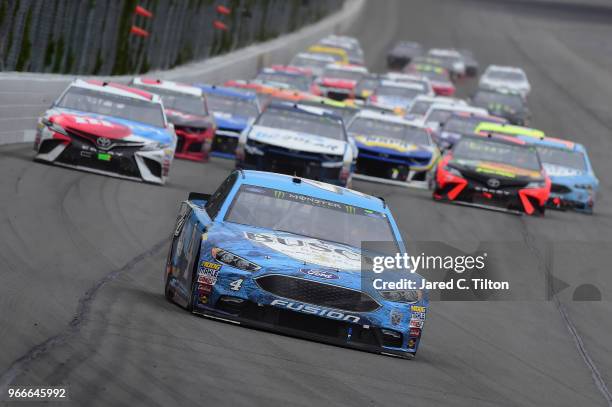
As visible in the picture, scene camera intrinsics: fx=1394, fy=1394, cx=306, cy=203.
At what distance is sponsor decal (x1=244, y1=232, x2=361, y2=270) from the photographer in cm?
978

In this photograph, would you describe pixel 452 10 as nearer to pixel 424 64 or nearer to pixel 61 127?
pixel 424 64

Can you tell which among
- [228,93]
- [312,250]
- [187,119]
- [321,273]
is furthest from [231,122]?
[321,273]

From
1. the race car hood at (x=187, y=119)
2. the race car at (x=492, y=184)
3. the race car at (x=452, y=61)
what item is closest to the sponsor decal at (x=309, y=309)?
the race car at (x=492, y=184)

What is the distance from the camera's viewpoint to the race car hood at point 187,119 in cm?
2502

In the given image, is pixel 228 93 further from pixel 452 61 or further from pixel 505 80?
pixel 452 61

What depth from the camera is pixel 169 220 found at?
1648cm

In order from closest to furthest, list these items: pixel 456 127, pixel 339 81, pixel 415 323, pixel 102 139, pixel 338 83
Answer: pixel 415 323 < pixel 102 139 < pixel 456 127 < pixel 338 83 < pixel 339 81

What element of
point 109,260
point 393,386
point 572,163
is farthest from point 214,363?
point 572,163

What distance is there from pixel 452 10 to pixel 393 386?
8220cm

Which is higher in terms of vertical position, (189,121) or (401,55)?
(189,121)

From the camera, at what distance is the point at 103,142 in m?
19.6

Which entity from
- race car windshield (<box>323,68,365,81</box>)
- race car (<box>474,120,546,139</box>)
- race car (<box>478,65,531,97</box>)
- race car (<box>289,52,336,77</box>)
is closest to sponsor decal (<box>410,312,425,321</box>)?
race car (<box>474,120,546,139</box>)

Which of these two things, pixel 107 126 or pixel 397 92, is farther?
pixel 397 92

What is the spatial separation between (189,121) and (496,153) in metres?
5.53
